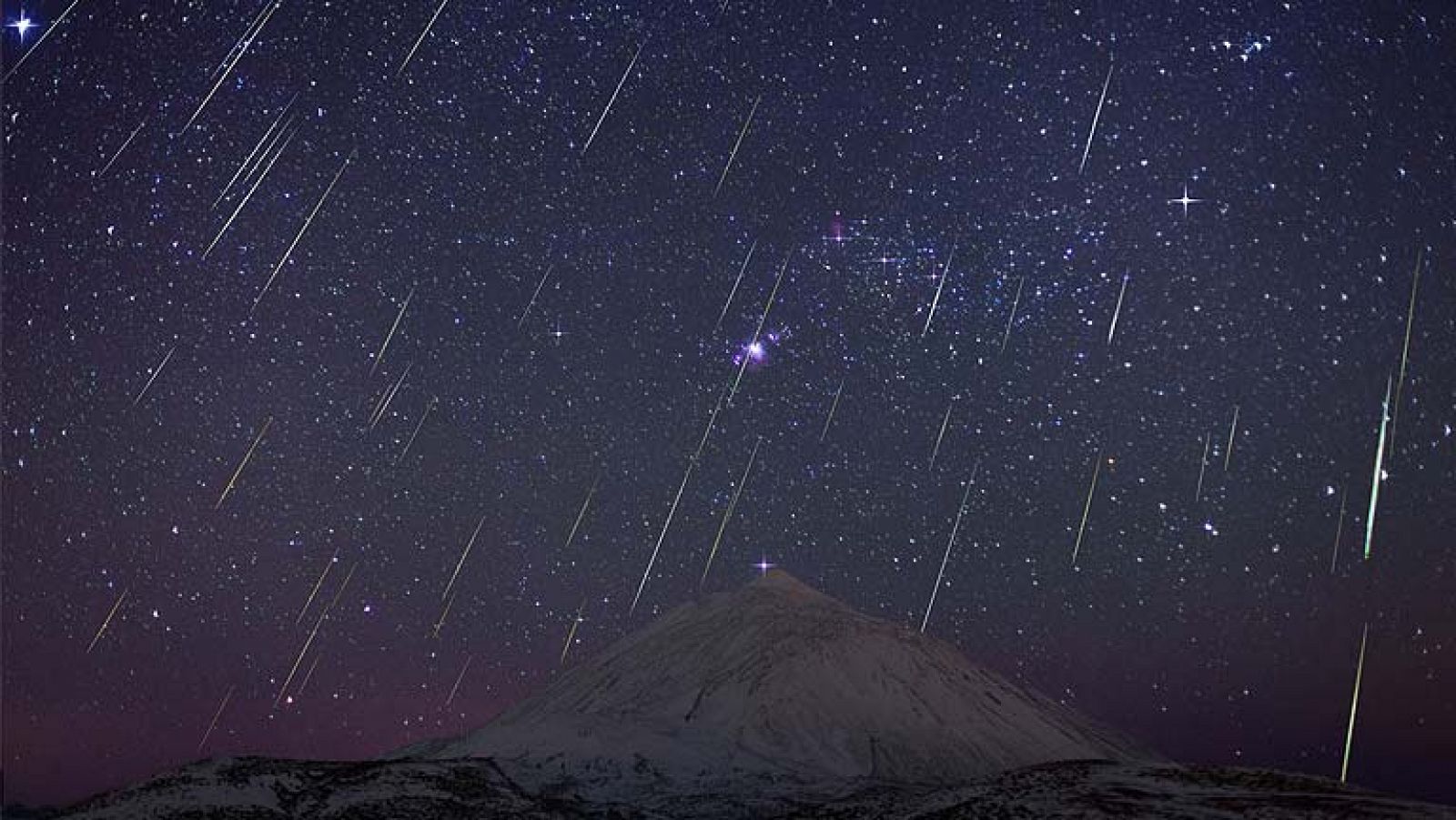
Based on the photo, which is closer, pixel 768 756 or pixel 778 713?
pixel 768 756

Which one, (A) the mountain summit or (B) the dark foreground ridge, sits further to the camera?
(A) the mountain summit

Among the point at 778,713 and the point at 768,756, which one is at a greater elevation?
the point at 778,713

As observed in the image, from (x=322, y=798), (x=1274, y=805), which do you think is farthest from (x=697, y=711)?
(x=1274, y=805)

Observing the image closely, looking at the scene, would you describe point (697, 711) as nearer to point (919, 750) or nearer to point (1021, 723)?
point (919, 750)
